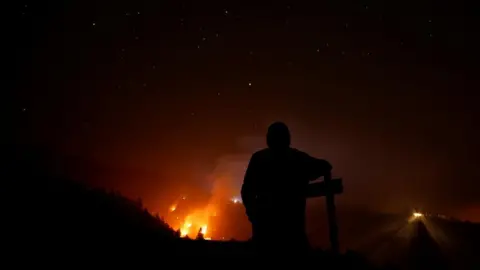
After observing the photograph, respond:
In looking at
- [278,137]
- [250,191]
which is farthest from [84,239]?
[278,137]

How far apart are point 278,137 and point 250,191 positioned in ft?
2.74

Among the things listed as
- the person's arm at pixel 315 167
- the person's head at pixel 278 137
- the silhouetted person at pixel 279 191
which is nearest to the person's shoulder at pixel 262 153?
the silhouetted person at pixel 279 191

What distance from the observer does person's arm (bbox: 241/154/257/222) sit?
16.0ft

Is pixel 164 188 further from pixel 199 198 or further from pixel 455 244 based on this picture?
pixel 455 244

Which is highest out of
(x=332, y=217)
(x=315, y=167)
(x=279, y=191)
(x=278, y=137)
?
(x=278, y=137)

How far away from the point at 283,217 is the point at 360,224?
72.9m

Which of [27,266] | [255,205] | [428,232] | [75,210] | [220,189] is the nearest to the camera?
[255,205]

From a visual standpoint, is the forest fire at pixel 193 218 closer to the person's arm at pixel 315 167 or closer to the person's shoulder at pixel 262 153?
the person's shoulder at pixel 262 153

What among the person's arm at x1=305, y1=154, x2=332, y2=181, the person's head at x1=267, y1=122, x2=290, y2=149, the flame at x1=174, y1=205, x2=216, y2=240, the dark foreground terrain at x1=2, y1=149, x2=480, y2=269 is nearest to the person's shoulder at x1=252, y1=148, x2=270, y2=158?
the person's head at x1=267, y1=122, x2=290, y2=149

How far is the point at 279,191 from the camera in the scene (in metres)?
4.72

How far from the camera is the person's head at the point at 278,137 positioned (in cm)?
482

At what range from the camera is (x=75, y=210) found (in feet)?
35.1

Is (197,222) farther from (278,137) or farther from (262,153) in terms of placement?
(278,137)

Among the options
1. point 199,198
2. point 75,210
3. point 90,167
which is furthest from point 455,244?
point 199,198
